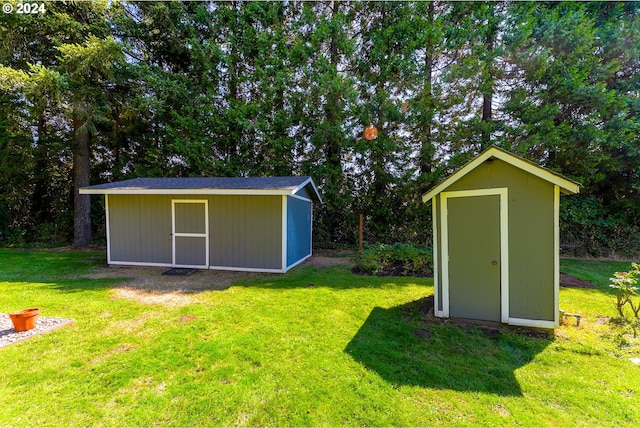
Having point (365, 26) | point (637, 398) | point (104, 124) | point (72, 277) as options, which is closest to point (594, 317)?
point (637, 398)

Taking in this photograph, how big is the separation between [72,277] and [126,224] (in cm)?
176

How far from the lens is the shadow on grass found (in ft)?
8.40

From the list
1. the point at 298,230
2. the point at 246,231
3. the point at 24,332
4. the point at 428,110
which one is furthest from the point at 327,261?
the point at 428,110

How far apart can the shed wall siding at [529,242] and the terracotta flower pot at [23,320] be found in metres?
6.14

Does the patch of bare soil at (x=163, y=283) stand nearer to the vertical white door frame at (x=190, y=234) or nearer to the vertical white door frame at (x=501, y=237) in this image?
the vertical white door frame at (x=190, y=234)

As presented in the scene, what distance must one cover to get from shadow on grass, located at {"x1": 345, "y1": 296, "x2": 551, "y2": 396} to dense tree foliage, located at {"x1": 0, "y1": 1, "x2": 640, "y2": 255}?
6.85 meters

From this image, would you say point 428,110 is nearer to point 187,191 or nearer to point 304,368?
point 187,191

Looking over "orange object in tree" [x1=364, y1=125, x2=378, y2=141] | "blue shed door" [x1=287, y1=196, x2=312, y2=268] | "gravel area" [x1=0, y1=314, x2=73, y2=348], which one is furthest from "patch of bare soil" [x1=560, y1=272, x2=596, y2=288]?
"gravel area" [x1=0, y1=314, x2=73, y2=348]

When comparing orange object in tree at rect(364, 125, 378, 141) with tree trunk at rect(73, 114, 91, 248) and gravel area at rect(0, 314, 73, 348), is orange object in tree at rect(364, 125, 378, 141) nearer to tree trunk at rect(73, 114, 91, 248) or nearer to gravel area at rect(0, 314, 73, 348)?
gravel area at rect(0, 314, 73, 348)

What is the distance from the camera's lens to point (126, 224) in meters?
7.50

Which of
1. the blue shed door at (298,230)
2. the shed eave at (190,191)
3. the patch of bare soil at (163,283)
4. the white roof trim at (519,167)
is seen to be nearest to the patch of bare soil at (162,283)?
the patch of bare soil at (163,283)

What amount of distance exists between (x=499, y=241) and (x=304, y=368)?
2923 mm

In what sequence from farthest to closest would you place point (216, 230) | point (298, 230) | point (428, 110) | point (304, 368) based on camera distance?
point (428, 110) < point (298, 230) < point (216, 230) < point (304, 368)

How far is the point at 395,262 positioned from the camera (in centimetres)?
725
